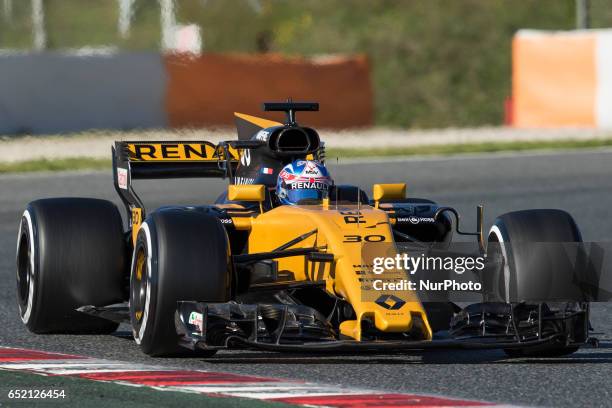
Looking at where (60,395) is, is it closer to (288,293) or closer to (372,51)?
(288,293)

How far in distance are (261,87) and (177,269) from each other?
20133mm

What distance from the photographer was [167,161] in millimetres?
9859

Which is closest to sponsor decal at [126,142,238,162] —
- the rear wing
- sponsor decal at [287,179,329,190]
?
the rear wing

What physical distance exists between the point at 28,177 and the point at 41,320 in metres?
12.4

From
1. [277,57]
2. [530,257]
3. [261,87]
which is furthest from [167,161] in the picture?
[277,57]

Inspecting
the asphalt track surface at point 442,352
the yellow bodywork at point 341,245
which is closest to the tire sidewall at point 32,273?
the asphalt track surface at point 442,352

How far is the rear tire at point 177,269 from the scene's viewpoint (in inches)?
293

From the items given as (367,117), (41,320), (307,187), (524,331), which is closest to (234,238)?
(307,187)

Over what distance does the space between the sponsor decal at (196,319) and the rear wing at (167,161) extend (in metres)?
2.26

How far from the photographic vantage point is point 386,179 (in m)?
20.3

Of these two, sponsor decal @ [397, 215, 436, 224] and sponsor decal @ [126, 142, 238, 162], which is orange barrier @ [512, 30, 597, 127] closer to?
sponsor decal @ [126, 142, 238, 162]

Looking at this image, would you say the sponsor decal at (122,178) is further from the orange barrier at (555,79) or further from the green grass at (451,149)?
the orange barrier at (555,79)

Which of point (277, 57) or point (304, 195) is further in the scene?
point (277, 57)

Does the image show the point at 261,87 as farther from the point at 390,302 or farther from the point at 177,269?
the point at 390,302
